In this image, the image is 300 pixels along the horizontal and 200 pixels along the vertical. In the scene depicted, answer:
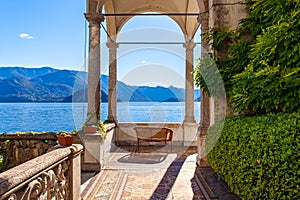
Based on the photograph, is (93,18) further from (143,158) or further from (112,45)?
(143,158)

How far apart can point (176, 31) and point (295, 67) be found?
645 centimetres

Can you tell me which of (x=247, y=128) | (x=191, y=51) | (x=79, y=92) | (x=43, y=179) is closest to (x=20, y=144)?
(x=79, y=92)

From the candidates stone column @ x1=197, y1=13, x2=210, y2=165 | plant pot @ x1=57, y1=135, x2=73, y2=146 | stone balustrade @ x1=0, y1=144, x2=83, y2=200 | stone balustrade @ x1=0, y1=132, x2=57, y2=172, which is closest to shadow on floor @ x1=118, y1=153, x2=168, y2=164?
stone column @ x1=197, y1=13, x2=210, y2=165

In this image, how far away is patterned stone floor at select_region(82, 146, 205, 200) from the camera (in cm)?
397

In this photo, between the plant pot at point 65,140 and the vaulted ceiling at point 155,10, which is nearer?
the plant pot at point 65,140

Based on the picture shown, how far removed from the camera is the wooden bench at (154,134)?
24.2ft

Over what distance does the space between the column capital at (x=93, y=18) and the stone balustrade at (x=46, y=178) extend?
2928mm

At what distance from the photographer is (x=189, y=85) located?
8.43 m

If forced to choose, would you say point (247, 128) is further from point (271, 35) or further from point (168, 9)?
point (168, 9)

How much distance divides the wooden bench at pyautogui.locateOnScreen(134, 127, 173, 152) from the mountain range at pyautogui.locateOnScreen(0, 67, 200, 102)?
1.72m

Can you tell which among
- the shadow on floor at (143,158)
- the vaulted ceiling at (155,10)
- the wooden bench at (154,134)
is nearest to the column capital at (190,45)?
the vaulted ceiling at (155,10)

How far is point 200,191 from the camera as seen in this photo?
4.07 metres

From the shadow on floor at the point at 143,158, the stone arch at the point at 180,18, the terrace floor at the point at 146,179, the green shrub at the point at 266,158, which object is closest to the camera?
the green shrub at the point at 266,158

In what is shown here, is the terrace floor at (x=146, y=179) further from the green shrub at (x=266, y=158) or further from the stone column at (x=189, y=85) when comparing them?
the stone column at (x=189, y=85)
